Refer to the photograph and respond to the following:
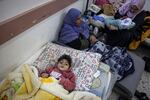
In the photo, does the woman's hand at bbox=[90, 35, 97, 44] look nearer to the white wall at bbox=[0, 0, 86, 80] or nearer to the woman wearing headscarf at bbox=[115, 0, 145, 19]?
the white wall at bbox=[0, 0, 86, 80]

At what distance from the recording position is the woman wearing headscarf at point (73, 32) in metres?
2.12

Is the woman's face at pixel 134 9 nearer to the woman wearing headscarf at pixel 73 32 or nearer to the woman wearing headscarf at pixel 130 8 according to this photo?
the woman wearing headscarf at pixel 130 8

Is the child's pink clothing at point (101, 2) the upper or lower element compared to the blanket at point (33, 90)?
upper

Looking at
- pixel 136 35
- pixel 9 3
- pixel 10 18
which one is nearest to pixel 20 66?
pixel 10 18

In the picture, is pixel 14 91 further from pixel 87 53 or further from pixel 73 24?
pixel 73 24

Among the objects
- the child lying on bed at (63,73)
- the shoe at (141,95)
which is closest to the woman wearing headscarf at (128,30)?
the shoe at (141,95)

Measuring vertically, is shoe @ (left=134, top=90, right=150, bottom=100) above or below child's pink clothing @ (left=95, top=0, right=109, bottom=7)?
below

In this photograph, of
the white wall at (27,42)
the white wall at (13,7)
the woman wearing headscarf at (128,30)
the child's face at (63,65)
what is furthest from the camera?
the woman wearing headscarf at (128,30)

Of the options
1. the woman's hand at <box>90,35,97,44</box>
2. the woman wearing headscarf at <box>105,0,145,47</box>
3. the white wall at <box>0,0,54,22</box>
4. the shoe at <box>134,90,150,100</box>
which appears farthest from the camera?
the woman wearing headscarf at <box>105,0,145,47</box>

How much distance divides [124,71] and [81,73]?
51 cm

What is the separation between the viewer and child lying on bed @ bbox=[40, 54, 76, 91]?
1587mm

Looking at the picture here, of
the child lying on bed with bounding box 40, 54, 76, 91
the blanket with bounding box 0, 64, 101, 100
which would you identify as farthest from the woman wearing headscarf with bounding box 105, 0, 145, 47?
the blanket with bounding box 0, 64, 101, 100

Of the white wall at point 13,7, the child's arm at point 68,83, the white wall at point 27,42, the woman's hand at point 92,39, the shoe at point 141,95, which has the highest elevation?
the white wall at point 13,7

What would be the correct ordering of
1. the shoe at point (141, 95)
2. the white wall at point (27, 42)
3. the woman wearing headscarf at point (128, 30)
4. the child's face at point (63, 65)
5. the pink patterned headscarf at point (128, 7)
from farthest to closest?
the pink patterned headscarf at point (128, 7) < the woman wearing headscarf at point (128, 30) < the shoe at point (141, 95) < the child's face at point (63, 65) < the white wall at point (27, 42)
